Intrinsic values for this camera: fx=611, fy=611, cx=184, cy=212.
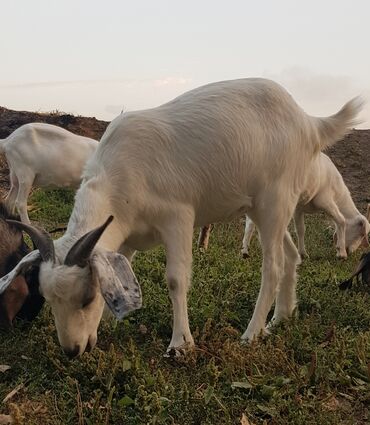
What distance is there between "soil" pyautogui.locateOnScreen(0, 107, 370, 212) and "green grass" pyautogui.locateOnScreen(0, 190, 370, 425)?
10.5 metres

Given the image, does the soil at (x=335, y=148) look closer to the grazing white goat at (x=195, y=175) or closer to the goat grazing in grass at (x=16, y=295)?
the grazing white goat at (x=195, y=175)

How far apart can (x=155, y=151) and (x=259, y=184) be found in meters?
0.82

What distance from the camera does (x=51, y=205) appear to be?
11797 mm

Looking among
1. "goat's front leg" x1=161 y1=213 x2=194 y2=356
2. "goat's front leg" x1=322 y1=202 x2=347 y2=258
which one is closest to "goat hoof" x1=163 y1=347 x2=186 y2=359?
"goat's front leg" x1=161 y1=213 x2=194 y2=356

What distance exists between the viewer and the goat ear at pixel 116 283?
3.41m

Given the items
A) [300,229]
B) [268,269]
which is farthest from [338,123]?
[300,229]

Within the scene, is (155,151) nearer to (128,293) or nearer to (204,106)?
(204,106)

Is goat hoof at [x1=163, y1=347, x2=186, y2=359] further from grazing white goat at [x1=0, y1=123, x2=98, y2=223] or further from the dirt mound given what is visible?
the dirt mound

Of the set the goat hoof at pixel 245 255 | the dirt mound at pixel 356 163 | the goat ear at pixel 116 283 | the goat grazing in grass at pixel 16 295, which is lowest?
the dirt mound at pixel 356 163

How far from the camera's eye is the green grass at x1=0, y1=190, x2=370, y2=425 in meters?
3.34

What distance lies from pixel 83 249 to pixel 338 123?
8.18ft

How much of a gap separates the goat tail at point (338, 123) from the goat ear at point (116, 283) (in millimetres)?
2126

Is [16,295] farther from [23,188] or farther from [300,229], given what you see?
[300,229]

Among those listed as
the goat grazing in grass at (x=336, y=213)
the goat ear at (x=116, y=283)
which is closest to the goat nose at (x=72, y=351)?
the goat ear at (x=116, y=283)
